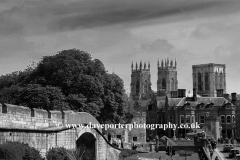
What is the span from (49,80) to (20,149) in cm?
2642

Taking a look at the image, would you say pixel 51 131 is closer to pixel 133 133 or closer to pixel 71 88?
pixel 71 88

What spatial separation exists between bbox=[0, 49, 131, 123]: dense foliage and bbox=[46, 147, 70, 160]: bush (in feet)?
52.4

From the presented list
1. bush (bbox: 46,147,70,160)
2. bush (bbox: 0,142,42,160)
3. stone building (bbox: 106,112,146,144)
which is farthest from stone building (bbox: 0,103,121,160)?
stone building (bbox: 106,112,146,144)

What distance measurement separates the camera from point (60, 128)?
3206cm

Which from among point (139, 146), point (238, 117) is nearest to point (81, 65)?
point (139, 146)

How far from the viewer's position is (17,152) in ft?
80.8

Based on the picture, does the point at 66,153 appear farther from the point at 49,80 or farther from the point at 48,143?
the point at 49,80

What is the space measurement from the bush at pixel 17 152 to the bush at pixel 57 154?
2.61m

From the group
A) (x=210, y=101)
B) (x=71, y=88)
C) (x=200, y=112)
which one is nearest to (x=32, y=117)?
(x=71, y=88)

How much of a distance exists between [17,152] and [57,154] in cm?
553

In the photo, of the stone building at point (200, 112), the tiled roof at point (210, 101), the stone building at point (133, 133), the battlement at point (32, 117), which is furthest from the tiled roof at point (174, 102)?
the battlement at point (32, 117)

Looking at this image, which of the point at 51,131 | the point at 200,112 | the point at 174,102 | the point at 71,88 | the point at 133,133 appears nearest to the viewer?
the point at 51,131

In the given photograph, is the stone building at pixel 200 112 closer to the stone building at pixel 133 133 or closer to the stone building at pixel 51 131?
the stone building at pixel 133 133

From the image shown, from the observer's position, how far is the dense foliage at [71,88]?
156ft
